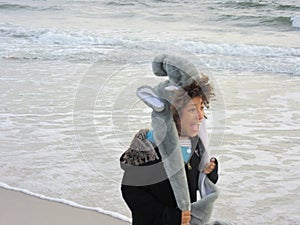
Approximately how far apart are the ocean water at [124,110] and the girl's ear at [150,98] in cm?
25

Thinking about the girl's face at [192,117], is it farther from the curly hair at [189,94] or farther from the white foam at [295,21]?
the white foam at [295,21]

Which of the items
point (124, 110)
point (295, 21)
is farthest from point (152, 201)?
point (295, 21)

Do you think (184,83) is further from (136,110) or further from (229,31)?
(229,31)

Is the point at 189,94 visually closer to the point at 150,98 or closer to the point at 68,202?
the point at 150,98

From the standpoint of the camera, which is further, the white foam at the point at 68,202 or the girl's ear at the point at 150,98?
the white foam at the point at 68,202

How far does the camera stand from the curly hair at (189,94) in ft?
7.32

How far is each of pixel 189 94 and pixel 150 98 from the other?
16cm

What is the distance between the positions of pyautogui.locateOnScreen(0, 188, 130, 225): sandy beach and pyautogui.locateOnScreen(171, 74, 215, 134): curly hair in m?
1.84

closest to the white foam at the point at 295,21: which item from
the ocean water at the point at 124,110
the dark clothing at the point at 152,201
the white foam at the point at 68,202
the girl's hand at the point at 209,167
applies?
the ocean water at the point at 124,110

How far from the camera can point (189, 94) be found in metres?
2.26

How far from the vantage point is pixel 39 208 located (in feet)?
13.5

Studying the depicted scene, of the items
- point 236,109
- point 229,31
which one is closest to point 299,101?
point 236,109

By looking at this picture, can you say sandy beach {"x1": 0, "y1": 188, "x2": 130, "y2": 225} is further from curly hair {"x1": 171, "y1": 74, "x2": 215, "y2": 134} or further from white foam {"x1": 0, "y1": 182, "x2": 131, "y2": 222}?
curly hair {"x1": 171, "y1": 74, "x2": 215, "y2": 134}

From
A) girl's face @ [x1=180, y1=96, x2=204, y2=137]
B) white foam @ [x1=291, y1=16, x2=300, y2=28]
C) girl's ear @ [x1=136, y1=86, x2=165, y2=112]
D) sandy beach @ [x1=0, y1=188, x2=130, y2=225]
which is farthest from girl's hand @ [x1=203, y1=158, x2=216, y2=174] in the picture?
white foam @ [x1=291, y1=16, x2=300, y2=28]
